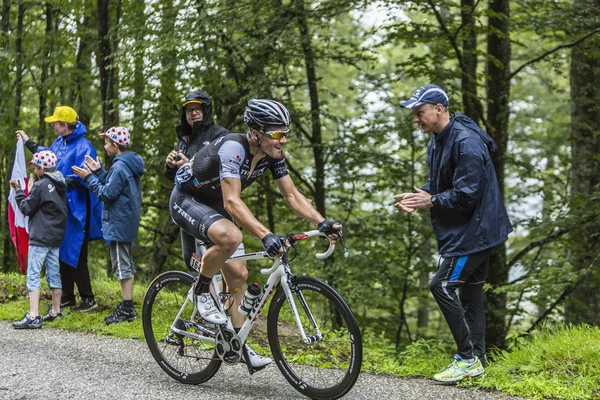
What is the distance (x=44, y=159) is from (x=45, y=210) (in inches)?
22.8

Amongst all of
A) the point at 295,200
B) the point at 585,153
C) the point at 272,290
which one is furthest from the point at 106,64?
the point at 585,153

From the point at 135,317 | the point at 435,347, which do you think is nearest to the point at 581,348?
the point at 435,347

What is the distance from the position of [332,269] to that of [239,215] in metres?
6.90

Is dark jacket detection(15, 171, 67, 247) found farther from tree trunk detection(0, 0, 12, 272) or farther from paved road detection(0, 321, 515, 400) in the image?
tree trunk detection(0, 0, 12, 272)

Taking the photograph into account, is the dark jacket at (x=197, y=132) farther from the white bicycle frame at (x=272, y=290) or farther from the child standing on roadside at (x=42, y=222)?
the white bicycle frame at (x=272, y=290)

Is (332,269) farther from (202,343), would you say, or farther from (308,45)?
(202,343)

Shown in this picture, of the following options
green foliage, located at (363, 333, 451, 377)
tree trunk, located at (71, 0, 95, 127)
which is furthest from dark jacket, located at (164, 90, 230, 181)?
tree trunk, located at (71, 0, 95, 127)

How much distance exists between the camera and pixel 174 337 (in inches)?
213

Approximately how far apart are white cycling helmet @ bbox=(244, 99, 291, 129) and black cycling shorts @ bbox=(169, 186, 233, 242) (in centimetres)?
75

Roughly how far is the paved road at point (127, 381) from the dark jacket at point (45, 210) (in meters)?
1.39

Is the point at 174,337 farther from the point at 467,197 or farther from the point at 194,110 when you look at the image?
the point at 467,197

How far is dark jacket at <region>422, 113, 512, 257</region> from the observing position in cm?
510

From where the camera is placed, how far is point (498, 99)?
34.5 feet

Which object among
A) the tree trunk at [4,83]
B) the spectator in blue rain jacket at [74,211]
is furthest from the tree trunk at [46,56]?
the spectator in blue rain jacket at [74,211]
